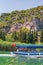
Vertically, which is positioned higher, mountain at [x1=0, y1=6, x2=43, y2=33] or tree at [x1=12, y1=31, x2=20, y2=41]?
mountain at [x1=0, y1=6, x2=43, y2=33]

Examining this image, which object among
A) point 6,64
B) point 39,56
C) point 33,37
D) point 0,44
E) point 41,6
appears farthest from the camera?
point 41,6

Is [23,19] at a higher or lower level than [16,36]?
higher

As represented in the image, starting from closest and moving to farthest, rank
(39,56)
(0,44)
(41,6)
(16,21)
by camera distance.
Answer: (39,56) < (0,44) < (16,21) < (41,6)

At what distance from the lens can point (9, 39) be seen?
53000mm

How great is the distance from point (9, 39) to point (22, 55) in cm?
2036

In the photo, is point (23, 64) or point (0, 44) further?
point (0, 44)

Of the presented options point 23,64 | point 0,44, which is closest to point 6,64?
point 23,64

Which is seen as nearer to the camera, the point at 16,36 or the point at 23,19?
the point at 16,36

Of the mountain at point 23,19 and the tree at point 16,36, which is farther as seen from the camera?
the mountain at point 23,19

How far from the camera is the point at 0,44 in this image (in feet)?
147

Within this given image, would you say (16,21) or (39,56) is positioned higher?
(16,21)

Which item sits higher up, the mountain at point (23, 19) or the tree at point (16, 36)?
the mountain at point (23, 19)

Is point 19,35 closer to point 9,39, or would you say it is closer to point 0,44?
point 9,39

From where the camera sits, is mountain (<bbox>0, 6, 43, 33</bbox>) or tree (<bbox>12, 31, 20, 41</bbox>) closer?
tree (<bbox>12, 31, 20, 41</bbox>)
